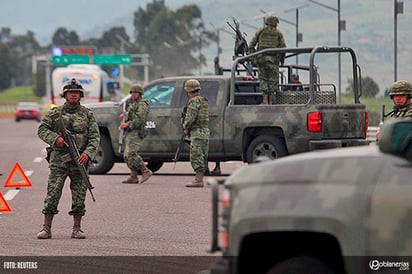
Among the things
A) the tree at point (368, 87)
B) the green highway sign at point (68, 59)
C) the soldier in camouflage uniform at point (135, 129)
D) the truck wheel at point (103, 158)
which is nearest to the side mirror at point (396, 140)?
the soldier in camouflage uniform at point (135, 129)

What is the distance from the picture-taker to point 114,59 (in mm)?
131000

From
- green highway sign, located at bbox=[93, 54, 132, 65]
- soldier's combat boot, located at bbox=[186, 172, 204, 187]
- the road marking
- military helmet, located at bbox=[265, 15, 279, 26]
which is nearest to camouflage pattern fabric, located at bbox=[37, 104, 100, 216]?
soldier's combat boot, located at bbox=[186, 172, 204, 187]

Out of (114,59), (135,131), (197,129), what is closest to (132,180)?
(135,131)

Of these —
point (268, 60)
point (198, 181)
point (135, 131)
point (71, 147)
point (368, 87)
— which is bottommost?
point (198, 181)

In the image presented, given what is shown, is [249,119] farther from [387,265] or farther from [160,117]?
[387,265]

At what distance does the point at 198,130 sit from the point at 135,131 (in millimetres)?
1368

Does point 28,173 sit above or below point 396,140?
below

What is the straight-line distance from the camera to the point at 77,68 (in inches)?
2643

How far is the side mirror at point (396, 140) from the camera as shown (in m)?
6.61

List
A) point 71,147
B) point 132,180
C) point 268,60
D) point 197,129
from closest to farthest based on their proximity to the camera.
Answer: point 71,147 → point 197,129 → point 132,180 → point 268,60

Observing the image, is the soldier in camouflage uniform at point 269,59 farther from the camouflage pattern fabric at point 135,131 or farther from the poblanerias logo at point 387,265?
the poblanerias logo at point 387,265

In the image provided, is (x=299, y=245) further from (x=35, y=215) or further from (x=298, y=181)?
(x=35, y=215)

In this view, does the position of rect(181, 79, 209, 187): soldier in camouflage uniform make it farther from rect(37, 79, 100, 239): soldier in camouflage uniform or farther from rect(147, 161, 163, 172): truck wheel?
rect(37, 79, 100, 239): soldier in camouflage uniform

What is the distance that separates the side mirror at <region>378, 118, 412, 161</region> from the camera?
21.7 ft
